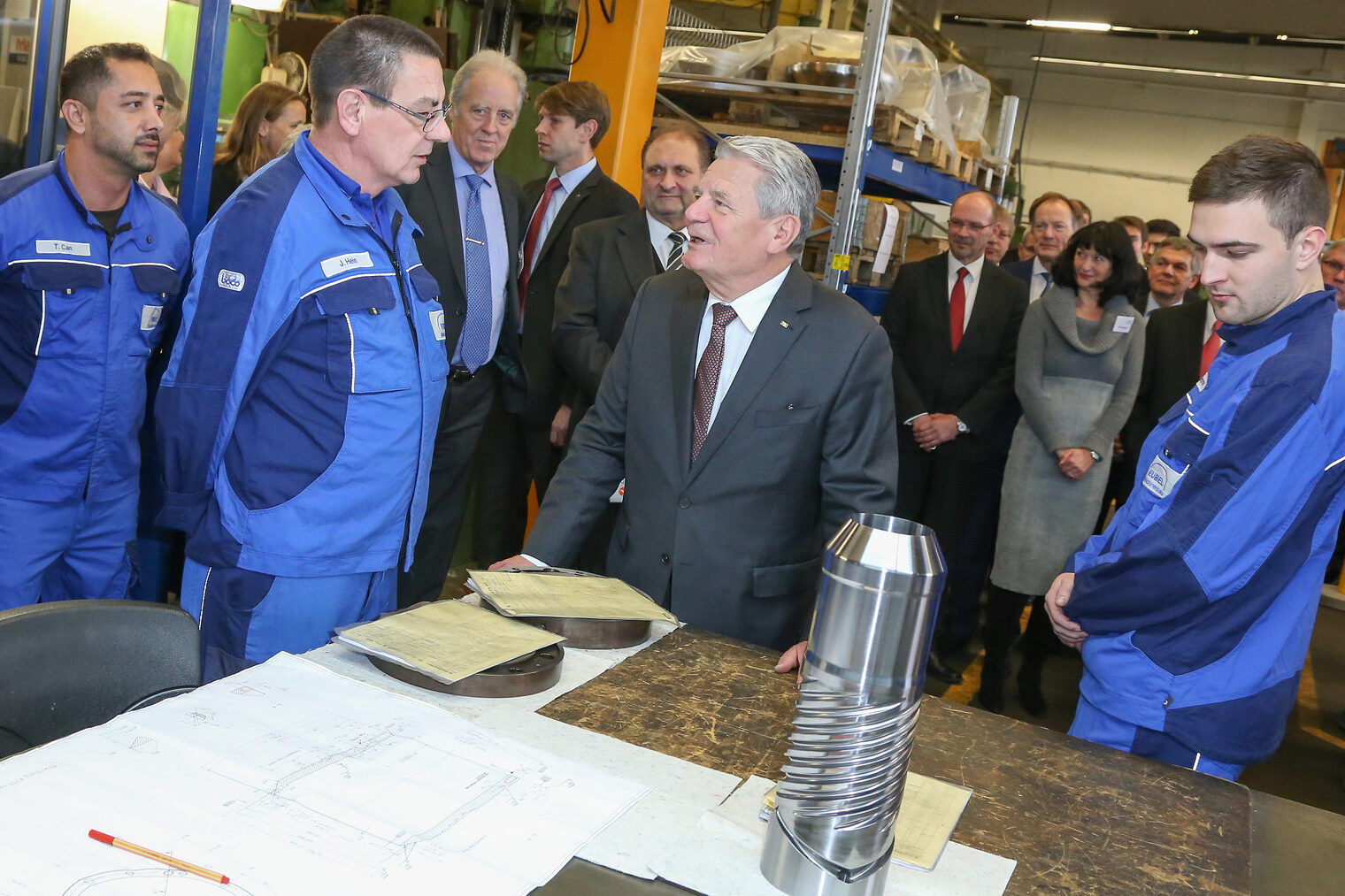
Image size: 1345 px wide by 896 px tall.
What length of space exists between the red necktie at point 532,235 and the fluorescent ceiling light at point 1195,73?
12726 millimetres

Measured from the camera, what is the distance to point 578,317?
3732 mm

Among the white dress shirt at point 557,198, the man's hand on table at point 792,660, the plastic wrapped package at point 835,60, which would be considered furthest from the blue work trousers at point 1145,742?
the plastic wrapped package at point 835,60

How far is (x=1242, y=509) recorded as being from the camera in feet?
6.20

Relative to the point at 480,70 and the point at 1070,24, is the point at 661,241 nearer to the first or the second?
the point at 480,70

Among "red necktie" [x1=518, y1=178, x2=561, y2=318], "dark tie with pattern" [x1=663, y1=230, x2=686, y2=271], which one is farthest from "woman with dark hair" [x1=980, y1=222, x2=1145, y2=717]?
"red necktie" [x1=518, y1=178, x2=561, y2=318]

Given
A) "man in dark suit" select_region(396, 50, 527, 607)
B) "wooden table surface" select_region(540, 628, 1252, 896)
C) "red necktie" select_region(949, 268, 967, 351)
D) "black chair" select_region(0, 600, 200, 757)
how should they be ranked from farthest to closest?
1. "red necktie" select_region(949, 268, 967, 351)
2. "man in dark suit" select_region(396, 50, 527, 607)
3. "black chair" select_region(0, 600, 200, 757)
4. "wooden table surface" select_region(540, 628, 1252, 896)

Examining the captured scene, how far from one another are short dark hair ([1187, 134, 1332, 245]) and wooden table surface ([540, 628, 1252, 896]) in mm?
988

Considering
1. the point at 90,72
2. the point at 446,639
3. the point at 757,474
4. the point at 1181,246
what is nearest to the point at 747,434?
the point at 757,474

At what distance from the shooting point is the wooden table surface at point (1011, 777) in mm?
1318

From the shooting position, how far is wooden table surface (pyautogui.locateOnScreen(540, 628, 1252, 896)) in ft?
4.33

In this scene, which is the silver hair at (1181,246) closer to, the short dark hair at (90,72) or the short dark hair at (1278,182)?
the short dark hair at (1278,182)

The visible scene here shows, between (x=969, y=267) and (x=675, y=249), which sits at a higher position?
(x=969, y=267)

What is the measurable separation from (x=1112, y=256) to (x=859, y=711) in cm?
362

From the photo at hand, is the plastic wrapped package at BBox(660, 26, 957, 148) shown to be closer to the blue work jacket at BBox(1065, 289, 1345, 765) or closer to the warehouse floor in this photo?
the warehouse floor
